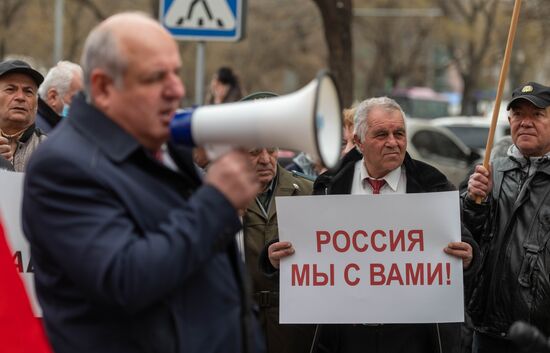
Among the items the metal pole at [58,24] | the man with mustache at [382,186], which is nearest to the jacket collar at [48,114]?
the man with mustache at [382,186]

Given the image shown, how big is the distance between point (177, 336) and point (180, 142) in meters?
0.49

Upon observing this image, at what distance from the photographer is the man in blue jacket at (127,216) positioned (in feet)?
7.97

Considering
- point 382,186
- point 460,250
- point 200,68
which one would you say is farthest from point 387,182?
point 200,68

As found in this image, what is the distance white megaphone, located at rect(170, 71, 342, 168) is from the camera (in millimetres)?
2488

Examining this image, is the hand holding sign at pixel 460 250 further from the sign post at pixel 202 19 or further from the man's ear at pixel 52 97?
the sign post at pixel 202 19

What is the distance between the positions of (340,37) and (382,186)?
676cm

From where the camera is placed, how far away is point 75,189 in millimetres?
2477

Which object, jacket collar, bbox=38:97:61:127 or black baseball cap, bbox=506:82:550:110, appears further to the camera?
jacket collar, bbox=38:97:61:127

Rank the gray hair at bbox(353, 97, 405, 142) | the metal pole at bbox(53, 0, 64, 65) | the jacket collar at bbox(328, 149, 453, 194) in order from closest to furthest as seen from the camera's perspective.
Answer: the jacket collar at bbox(328, 149, 453, 194)
the gray hair at bbox(353, 97, 405, 142)
the metal pole at bbox(53, 0, 64, 65)

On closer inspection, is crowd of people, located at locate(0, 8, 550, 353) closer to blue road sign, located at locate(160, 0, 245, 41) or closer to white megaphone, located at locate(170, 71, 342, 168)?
white megaphone, located at locate(170, 71, 342, 168)

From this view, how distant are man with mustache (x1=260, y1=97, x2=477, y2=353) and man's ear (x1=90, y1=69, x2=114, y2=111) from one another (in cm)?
197

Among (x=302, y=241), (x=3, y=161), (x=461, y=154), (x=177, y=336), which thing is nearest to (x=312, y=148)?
(x=177, y=336)

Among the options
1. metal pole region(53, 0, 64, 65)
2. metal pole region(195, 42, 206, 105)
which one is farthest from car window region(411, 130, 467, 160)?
metal pole region(53, 0, 64, 65)

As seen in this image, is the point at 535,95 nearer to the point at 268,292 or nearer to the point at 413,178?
the point at 413,178
